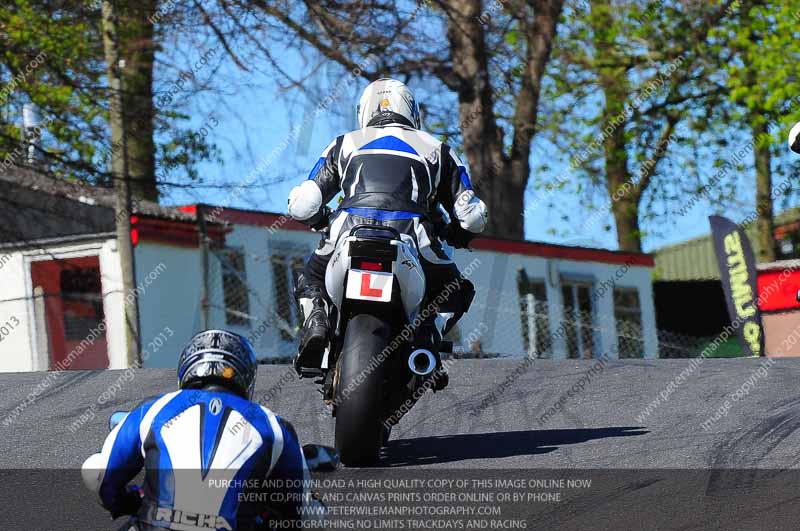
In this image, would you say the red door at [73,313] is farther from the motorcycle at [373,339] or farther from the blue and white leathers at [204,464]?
the blue and white leathers at [204,464]

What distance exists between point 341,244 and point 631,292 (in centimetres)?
2315

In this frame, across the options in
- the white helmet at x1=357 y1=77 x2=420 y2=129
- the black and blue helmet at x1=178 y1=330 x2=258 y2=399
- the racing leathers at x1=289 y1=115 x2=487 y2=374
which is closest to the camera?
the black and blue helmet at x1=178 y1=330 x2=258 y2=399

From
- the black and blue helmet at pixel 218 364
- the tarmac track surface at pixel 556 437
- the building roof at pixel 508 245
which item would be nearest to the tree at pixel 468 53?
the building roof at pixel 508 245

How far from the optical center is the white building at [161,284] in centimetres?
1822

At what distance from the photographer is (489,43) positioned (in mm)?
20875

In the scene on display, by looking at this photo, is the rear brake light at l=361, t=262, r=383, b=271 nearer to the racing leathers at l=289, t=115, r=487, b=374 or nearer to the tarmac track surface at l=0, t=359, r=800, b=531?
the racing leathers at l=289, t=115, r=487, b=374

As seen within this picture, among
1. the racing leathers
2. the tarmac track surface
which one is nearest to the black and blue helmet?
the tarmac track surface

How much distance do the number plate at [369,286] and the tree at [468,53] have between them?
10108mm

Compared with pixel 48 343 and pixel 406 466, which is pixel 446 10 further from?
pixel 406 466

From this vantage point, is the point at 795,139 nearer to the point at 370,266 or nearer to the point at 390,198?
the point at 390,198

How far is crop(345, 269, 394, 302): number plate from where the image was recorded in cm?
675

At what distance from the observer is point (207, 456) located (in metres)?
4.19

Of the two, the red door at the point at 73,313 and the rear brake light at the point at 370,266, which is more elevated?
the red door at the point at 73,313

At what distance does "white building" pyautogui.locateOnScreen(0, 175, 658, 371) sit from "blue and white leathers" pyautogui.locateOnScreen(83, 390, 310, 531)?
12731 millimetres
